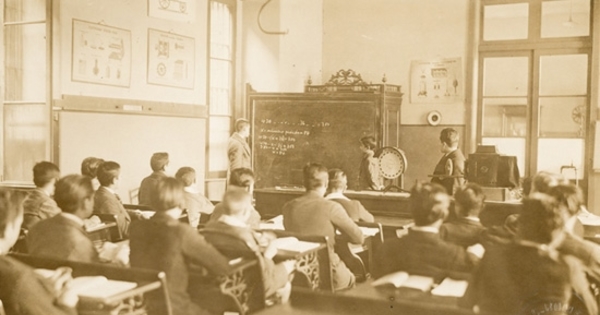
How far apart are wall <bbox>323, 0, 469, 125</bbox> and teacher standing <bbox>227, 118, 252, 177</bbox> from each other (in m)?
2.01

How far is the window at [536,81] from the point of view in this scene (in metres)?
8.03

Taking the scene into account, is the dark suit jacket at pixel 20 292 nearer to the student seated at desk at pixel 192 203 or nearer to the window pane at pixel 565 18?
the student seated at desk at pixel 192 203

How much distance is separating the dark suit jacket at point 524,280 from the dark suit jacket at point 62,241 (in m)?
1.77

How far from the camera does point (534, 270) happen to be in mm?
2371

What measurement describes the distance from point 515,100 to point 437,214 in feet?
19.6

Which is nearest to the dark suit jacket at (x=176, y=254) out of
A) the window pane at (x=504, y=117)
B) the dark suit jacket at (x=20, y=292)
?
the dark suit jacket at (x=20, y=292)

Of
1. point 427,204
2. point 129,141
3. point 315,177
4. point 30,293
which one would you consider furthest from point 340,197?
point 129,141

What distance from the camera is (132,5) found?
6.89m

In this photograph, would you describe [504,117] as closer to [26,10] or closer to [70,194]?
[26,10]

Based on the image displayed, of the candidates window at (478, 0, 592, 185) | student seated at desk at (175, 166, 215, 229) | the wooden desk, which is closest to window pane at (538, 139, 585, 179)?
window at (478, 0, 592, 185)

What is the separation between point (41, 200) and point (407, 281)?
8.03ft

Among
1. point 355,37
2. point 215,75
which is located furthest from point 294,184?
point 355,37

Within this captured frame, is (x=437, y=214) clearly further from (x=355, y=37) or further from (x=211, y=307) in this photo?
(x=355, y=37)

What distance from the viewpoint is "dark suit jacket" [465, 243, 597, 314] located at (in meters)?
2.35
